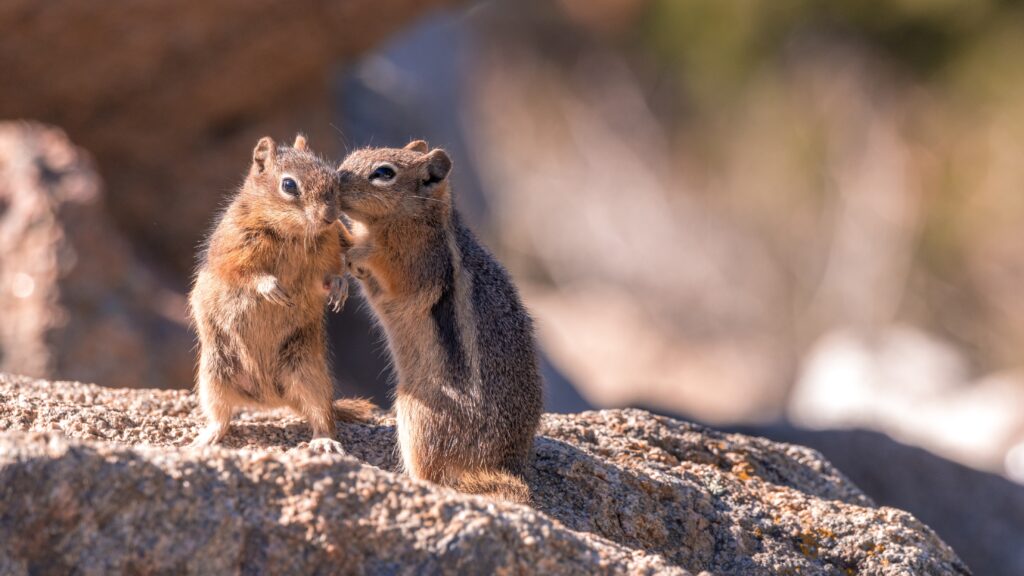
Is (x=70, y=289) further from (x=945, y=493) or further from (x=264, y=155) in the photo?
(x=945, y=493)

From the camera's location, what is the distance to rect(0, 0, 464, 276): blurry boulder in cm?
1309

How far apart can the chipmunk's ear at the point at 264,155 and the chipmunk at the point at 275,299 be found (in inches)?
4.0

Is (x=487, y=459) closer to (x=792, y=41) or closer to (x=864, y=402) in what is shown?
(x=864, y=402)

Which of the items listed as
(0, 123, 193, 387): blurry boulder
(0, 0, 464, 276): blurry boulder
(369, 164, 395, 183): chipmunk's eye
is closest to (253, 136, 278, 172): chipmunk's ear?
(369, 164, 395, 183): chipmunk's eye

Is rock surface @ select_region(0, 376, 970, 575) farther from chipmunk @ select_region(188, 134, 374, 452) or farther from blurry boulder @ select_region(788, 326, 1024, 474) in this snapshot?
blurry boulder @ select_region(788, 326, 1024, 474)

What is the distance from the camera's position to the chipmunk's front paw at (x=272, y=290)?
6.59 m

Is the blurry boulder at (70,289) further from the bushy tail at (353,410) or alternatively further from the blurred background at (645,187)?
the bushy tail at (353,410)

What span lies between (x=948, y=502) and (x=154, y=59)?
349 inches

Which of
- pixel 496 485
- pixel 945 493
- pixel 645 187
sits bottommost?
pixel 496 485

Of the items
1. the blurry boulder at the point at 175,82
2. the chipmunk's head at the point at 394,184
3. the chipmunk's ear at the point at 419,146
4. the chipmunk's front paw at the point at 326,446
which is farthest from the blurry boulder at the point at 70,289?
the chipmunk's front paw at the point at 326,446

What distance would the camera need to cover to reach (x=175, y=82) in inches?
547

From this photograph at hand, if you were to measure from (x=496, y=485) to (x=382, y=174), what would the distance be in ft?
6.46


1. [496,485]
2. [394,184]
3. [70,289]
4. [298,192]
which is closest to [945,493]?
[496,485]

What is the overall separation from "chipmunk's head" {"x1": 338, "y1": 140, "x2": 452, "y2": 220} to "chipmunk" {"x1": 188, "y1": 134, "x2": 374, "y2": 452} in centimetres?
15
